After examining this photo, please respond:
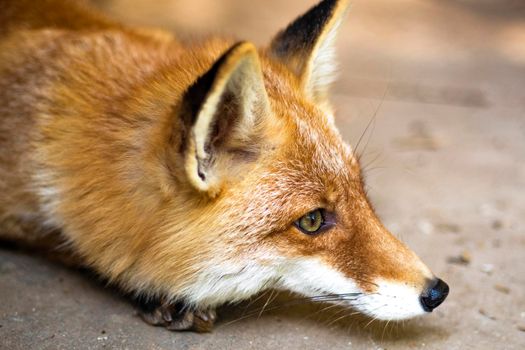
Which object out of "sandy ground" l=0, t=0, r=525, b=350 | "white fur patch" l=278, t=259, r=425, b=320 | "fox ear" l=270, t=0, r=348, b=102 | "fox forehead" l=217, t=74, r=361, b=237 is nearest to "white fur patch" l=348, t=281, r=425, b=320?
"white fur patch" l=278, t=259, r=425, b=320

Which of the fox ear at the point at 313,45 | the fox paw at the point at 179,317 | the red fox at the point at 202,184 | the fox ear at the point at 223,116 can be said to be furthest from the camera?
the fox ear at the point at 313,45

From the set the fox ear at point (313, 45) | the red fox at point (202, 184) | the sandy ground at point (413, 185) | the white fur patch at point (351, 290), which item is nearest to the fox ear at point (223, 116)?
the red fox at point (202, 184)

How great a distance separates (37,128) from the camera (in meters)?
3.10

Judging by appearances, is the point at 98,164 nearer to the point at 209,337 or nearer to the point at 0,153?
the point at 0,153

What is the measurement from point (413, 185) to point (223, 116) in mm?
2420

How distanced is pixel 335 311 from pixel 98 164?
1.26 m

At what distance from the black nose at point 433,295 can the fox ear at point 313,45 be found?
1.09 metres

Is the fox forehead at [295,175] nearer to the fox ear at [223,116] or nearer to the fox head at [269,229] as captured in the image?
the fox head at [269,229]

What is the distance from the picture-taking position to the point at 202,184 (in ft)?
8.31

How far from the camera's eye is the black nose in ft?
8.59

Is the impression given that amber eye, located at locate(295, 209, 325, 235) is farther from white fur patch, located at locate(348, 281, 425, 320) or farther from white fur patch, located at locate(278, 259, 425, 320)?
white fur patch, located at locate(348, 281, 425, 320)

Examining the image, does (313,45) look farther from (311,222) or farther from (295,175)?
(311,222)

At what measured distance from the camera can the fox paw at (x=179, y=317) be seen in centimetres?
283

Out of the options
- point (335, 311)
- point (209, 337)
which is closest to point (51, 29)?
point (209, 337)
